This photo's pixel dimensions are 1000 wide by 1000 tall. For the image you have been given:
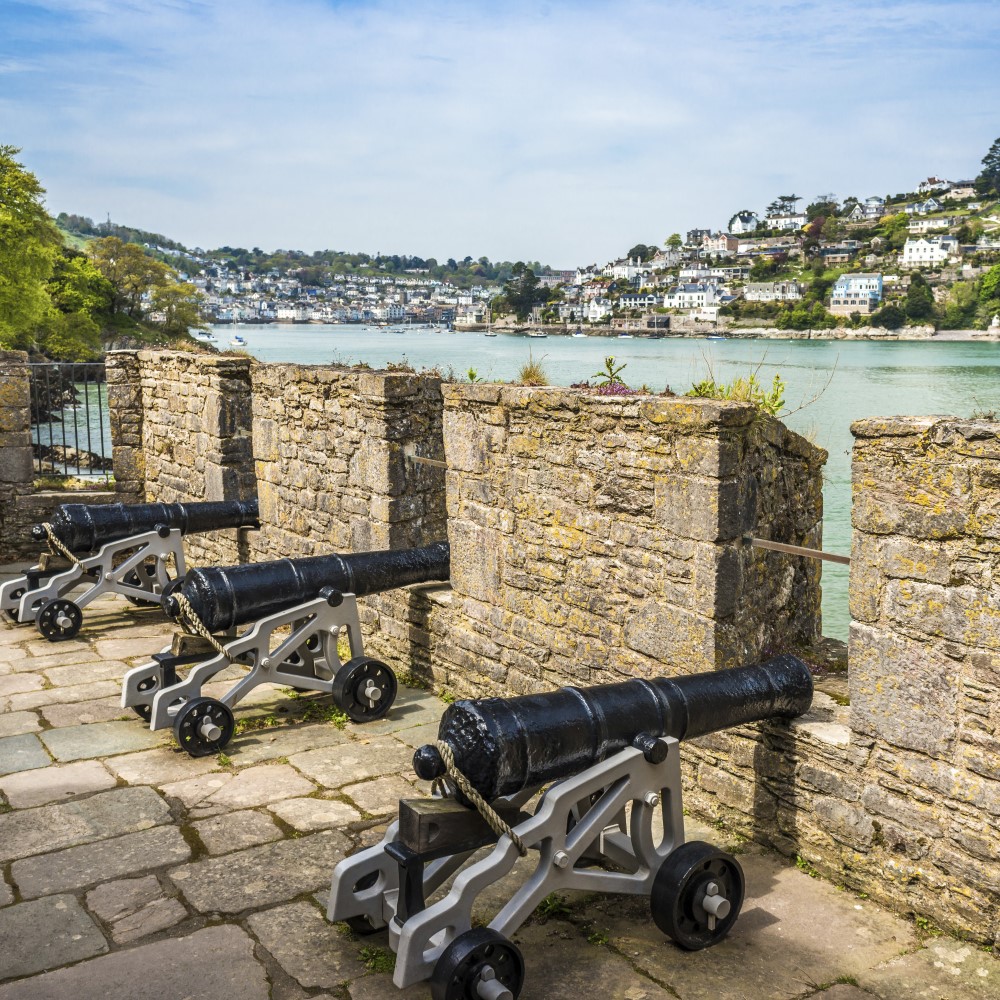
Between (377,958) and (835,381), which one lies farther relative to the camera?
(835,381)

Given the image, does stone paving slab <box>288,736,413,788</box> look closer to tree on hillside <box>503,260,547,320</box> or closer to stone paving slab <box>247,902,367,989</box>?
stone paving slab <box>247,902,367,989</box>

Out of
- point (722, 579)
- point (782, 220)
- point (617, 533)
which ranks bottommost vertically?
point (722, 579)

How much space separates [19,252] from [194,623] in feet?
98.8

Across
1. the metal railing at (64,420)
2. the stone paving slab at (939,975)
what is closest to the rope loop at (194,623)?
the stone paving slab at (939,975)

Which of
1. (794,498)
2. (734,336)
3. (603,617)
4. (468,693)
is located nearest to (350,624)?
(468,693)

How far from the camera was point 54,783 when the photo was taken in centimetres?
482

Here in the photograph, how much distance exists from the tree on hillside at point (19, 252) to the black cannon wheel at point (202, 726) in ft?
97.5

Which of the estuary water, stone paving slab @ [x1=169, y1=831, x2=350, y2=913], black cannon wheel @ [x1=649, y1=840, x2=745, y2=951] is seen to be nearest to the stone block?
black cannon wheel @ [x1=649, y1=840, x2=745, y2=951]

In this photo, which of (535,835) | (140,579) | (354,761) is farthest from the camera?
(140,579)

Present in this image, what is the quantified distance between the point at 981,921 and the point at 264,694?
409 cm

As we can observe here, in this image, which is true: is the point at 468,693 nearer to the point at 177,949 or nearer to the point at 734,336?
the point at 177,949

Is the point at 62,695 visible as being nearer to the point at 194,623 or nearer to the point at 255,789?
the point at 194,623

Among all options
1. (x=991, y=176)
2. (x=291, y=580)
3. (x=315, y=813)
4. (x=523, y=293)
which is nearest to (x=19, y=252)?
(x=523, y=293)

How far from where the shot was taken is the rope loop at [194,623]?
539 centimetres
